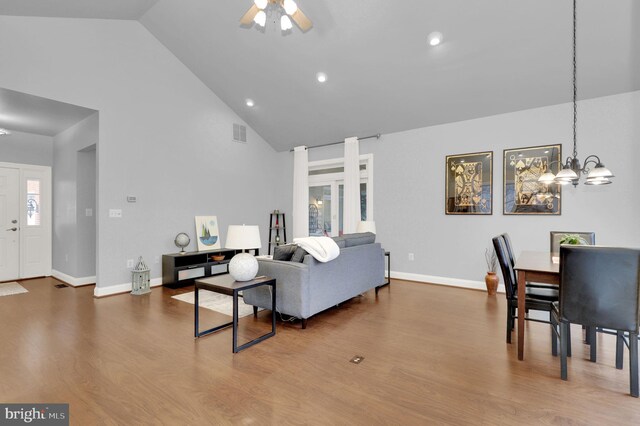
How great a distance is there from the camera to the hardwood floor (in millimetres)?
1914

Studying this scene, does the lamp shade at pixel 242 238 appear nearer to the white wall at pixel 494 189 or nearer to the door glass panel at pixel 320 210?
the white wall at pixel 494 189

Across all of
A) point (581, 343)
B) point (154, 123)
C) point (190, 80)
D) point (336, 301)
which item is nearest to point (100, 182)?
point (154, 123)

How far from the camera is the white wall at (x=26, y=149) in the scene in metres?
5.47

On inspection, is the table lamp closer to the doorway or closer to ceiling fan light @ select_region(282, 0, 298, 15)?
ceiling fan light @ select_region(282, 0, 298, 15)

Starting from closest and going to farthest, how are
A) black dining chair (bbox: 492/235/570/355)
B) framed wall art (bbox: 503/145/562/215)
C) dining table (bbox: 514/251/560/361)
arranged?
dining table (bbox: 514/251/560/361)
black dining chair (bbox: 492/235/570/355)
framed wall art (bbox: 503/145/562/215)

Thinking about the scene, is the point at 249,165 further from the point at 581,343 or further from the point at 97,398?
the point at 581,343

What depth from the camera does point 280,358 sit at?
263cm

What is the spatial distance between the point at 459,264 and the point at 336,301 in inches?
101

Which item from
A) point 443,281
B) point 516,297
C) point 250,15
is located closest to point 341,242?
point 516,297

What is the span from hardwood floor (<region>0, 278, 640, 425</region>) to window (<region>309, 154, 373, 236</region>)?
2.99m

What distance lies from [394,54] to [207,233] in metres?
4.45

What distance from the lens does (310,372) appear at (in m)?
2.40

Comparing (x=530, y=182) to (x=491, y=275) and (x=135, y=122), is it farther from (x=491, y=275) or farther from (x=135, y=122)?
(x=135, y=122)

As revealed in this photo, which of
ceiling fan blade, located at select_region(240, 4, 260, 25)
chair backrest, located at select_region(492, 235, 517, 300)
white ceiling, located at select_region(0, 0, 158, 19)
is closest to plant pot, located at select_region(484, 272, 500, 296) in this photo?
chair backrest, located at select_region(492, 235, 517, 300)
